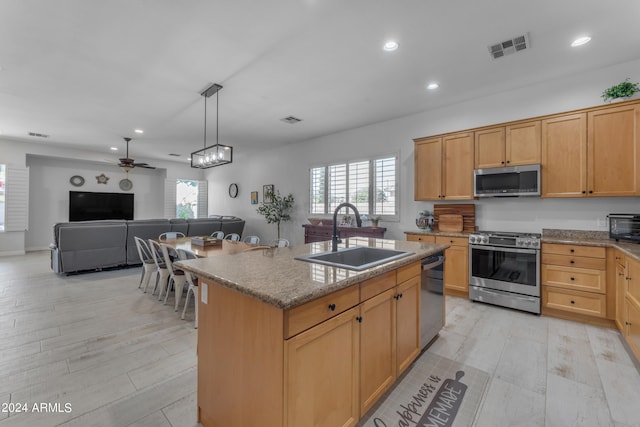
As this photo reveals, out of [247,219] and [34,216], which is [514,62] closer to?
[247,219]

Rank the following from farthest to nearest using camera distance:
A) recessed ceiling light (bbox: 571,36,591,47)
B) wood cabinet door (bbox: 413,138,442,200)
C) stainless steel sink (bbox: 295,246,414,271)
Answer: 1. wood cabinet door (bbox: 413,138,442,200)
2. recessed ceiling light (bbox: 571,36,591,47)
3. stainless steel sink (bbox: 295,246,414,271)

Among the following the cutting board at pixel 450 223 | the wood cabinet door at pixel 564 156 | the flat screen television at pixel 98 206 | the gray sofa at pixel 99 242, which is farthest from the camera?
the flat screen television at pixel 98 206

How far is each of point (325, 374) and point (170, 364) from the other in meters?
1.65

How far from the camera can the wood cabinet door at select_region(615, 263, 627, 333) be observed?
2.56 meters

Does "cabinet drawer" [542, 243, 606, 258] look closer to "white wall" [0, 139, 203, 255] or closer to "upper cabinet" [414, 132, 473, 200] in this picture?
"upper cabinet" [414, 132, 473, 200]

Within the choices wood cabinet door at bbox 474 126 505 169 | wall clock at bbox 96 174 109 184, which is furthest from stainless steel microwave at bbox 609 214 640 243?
wall clock at bbox 96 174 109 184

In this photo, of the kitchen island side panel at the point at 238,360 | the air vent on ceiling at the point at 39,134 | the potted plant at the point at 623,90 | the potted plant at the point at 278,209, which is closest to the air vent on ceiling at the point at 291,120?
the potted plant at the point at 278,209

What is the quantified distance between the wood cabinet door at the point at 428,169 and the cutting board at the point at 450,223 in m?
0.32

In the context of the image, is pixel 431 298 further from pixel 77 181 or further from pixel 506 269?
pixel 77 181

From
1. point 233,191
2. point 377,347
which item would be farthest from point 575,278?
point 233,191

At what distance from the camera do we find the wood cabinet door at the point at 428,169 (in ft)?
13.9

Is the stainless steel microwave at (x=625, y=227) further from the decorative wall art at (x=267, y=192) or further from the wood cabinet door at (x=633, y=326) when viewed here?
the decorative wall art at (x=267, y=192)

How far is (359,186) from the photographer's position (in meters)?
5.57

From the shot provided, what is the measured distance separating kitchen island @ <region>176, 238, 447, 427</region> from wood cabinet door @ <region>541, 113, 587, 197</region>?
2796mm
